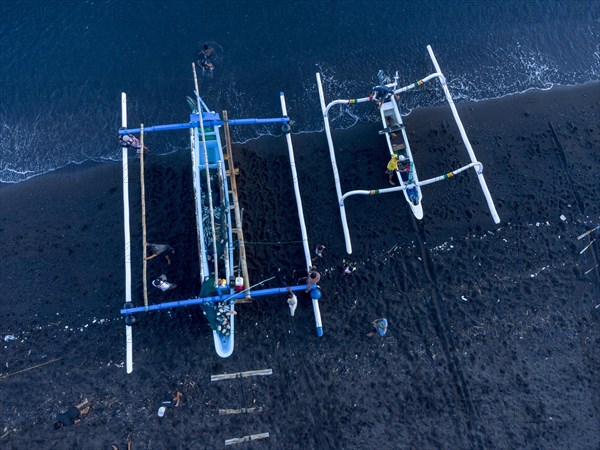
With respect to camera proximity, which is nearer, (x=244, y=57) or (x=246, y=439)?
(x=246, y=439)

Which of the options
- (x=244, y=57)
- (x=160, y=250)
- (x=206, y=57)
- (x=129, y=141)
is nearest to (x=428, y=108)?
(x=244, y=57)

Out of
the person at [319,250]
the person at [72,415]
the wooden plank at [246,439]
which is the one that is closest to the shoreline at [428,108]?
the person at [319,250]

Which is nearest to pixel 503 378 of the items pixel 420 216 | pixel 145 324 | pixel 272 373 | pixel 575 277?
pixel 575 277

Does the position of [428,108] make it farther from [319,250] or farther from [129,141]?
[129,141]

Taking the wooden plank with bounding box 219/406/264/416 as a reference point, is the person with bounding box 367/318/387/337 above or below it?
above

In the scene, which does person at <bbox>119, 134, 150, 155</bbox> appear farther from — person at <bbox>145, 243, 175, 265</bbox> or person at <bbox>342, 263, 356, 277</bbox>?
person at <bbox>342, 263, 356, 277</bbox>

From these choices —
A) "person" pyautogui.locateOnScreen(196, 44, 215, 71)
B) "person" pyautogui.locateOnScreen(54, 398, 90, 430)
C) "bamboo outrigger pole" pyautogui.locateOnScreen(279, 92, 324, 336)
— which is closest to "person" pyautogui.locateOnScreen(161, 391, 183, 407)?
"person" pyautogui.locateOnScreen(54, 398, 90, 430)
